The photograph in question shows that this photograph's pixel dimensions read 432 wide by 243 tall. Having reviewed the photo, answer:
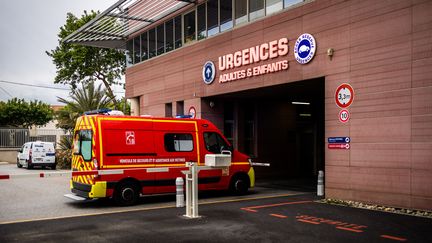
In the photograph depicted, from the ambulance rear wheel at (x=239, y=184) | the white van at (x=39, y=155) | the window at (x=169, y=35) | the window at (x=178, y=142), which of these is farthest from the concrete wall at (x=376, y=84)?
the white van at (x=39, y=155)

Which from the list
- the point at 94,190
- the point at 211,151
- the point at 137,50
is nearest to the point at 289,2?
the point at 211,151

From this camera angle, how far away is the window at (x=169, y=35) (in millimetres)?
20375

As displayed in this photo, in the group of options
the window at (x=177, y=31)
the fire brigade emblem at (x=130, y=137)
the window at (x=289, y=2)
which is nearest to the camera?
the fire brigade emblem at (x=130, y=137)

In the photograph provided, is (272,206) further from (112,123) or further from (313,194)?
(112,123)

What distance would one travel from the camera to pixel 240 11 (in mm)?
16531

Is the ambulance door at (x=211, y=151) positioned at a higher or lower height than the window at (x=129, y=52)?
lower

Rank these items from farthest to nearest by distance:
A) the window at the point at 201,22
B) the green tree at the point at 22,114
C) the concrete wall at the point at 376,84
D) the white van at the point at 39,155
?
the green tree at the point at 22,114 < the white van at the point at 39,155 < the window at the point at 201,22 < the concrete wall at the point at 376,84

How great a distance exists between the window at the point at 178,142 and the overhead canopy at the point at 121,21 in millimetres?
7142

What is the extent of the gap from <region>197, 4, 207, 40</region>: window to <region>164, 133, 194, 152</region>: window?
20.1ft

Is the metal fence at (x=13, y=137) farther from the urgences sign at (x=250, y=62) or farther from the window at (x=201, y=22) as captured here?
the urgences sign at (x=250, y=62)

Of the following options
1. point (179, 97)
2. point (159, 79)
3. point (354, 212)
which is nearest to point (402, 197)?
point (354, 212)

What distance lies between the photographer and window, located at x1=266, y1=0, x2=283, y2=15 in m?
14.6

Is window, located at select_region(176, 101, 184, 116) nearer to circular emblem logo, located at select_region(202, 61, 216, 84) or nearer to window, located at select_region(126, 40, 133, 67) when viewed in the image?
circular emblem logo, located at select_region(202, 61, 216, 84)

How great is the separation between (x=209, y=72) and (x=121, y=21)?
695cm
